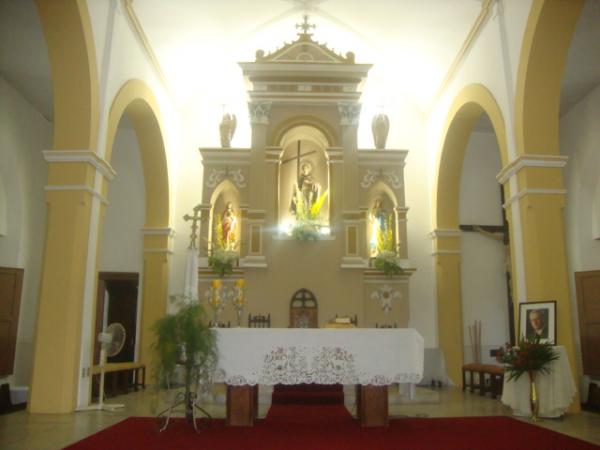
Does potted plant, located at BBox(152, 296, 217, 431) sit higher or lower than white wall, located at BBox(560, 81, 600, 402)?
lower

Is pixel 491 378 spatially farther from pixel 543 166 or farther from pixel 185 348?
pixel 185 348

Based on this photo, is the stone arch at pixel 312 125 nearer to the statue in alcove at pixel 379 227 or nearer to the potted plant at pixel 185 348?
the statue in alcove at pixel 379 227

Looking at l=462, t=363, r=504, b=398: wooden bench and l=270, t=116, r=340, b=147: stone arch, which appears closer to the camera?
l=462, t=363, r=504, b=398: wooden bench

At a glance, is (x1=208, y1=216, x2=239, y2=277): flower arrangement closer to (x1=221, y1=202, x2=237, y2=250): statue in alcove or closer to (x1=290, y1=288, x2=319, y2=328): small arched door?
(x1=221, y1=202, x2=237, y2=250): statue in alcove

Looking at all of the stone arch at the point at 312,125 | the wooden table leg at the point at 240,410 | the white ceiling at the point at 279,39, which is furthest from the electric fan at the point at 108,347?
the white ceiling at the point at 279,39

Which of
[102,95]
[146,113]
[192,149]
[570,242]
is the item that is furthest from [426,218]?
[102,95]

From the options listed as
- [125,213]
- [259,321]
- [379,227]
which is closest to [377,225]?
[379,227]

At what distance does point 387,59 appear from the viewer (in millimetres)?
12227

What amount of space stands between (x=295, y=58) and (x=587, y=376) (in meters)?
7.56

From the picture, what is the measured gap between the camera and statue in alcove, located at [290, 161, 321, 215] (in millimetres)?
10484

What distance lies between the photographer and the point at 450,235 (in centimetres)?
1192

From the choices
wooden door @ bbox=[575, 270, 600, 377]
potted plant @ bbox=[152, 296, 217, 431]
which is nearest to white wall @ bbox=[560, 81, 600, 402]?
wooden door @ bbox=[575, 270, 600, 377]

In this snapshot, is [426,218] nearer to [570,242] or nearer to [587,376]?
[570,242]

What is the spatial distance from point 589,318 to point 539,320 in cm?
356
